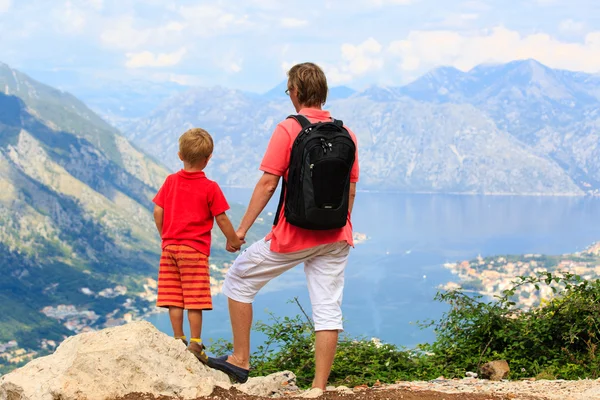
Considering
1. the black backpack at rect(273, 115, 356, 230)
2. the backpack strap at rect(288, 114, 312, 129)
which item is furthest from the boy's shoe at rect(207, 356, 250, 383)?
the backpack strap at rect(288, 114, 312, 129)

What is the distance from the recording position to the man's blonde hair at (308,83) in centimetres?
419

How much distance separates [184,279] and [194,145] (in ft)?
3.00

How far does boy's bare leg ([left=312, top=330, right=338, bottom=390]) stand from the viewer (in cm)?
436

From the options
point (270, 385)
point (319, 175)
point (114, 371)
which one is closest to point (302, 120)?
point (319, 175)

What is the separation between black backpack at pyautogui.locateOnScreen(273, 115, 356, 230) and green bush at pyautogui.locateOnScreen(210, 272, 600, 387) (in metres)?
2.25

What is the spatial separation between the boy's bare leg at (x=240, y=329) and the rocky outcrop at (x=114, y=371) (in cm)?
28

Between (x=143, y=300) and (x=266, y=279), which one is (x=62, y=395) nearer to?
(x=266, y=279)

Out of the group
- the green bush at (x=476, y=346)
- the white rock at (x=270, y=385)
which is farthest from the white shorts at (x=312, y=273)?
the green bush at (x=476, y=346)

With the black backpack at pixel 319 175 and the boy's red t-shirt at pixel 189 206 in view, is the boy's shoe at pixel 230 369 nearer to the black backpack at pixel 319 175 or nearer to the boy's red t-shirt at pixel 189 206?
the boy's red t-shirt at pixel 189 206

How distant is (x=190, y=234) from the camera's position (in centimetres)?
464

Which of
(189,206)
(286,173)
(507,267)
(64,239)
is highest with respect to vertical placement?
(286,173)

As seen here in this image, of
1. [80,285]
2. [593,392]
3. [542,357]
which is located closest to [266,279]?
[593,392]

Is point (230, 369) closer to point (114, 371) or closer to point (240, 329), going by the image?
point (240, 329)

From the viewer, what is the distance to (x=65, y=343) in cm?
454
